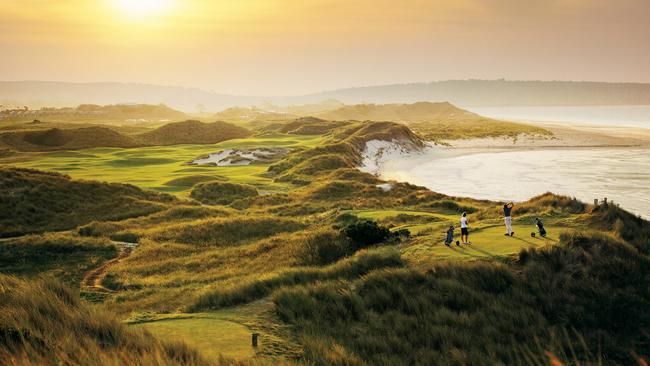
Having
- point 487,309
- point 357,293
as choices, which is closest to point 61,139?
point 357,293

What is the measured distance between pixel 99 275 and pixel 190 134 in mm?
88410

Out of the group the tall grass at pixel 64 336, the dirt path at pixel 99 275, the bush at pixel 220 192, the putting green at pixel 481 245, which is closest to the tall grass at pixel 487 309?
the putting green at pixel 481 245

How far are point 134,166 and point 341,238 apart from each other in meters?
46.4

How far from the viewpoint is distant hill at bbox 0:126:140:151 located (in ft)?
233

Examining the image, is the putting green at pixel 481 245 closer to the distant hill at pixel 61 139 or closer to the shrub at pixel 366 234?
the shrub at pixel 366 234

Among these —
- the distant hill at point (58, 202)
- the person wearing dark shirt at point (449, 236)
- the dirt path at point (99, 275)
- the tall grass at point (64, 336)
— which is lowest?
the dirt path at point (99, 275)

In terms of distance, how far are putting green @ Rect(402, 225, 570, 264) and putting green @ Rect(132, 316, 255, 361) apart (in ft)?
20.1

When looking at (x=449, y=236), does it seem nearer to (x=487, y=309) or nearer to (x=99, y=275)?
(x=487, y=309)

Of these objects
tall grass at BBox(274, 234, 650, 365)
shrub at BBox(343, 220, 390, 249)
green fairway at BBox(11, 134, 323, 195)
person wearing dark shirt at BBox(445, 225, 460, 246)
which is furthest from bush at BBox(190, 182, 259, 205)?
tall grass at BBox(274, 234, 650, 365)

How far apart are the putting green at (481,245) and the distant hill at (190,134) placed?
82.2 metres

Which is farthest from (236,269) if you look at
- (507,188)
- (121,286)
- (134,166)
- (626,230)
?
(134,166)

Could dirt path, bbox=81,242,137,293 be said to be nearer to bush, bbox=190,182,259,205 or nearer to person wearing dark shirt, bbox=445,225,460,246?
person wearing dark shirt, bbox=445,225,460,246

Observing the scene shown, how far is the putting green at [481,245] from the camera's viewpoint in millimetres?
12109

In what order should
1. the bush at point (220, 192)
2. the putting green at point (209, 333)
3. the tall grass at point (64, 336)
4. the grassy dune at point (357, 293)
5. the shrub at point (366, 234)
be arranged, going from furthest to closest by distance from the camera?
the bush at point (220, 192), the shrub at point (366, 234), the putting green at point (209, 333), the grassy dune at point (357, 293), the tall grass at point (64, 336)
